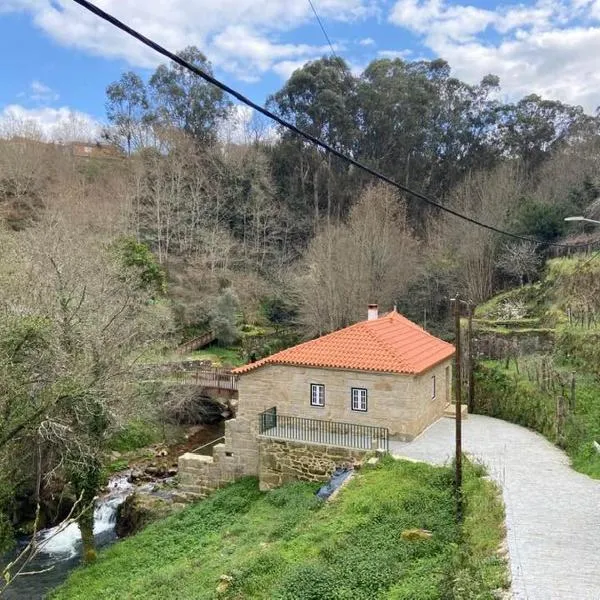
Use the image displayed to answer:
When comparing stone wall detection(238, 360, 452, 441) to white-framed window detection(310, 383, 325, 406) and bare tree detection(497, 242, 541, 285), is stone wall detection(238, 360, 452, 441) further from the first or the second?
bare tree detection(497, 242, 541, 285)

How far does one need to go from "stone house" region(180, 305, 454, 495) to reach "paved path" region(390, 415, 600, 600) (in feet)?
3.66

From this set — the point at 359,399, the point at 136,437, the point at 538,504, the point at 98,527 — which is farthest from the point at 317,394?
the point at 136,437

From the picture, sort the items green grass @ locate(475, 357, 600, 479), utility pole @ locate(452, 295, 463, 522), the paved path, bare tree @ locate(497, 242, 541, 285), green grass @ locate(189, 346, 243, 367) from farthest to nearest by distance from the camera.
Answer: bare tree @ locate(497, 242, 541, 285) < green grass @ locate(189, 346, 243, 367) < green grass @ locate(475, 357, 600, 479) < utility pole @ locate(452, 295, 463, 522) < the paved path

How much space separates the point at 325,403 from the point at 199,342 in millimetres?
21418

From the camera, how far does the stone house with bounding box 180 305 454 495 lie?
57.9 ft

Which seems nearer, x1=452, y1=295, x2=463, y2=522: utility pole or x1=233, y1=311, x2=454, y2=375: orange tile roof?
x1=452, y1=295, x2=463, y2=522: utility pole

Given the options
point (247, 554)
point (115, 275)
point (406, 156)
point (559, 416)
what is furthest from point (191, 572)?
point (406, 156)

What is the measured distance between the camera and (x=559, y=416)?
58.2 feet

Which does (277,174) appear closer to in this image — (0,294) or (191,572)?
(0,294)

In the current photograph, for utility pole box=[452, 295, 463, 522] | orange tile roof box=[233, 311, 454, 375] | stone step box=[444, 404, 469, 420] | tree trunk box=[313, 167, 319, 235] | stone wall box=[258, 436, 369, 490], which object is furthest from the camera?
tree trunk box=[313, 167, 319, 235]

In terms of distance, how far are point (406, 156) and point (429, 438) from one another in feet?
140

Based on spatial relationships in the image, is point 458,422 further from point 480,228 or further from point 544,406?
point 480,228

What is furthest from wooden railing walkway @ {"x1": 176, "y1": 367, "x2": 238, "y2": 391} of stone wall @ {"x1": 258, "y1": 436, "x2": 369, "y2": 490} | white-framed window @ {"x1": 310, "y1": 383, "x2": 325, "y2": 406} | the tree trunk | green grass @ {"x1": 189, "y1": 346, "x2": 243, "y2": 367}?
the tree trunk

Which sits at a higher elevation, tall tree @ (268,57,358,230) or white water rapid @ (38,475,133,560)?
tall tree @ (268,57,358,230)
